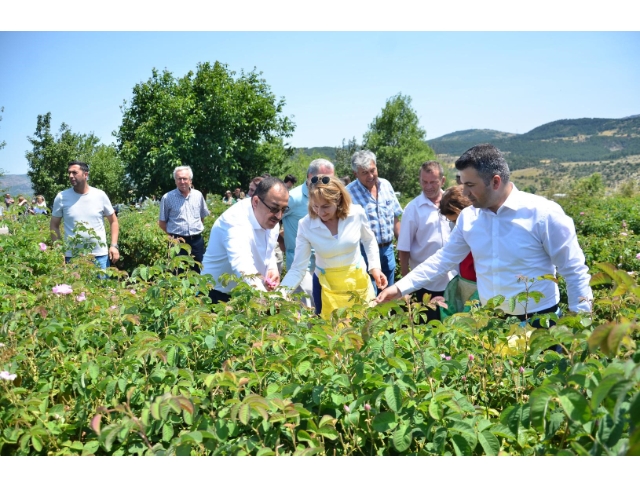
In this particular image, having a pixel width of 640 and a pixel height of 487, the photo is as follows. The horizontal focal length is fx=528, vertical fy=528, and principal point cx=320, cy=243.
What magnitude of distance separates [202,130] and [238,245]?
100 feet

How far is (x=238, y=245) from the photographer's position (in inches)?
142

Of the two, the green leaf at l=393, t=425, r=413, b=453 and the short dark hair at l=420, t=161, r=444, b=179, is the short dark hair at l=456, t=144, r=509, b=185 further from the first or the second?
the short dark hair at l=420, t=161, r=444, b=179

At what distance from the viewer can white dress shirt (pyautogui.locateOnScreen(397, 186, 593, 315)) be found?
2.84 meters

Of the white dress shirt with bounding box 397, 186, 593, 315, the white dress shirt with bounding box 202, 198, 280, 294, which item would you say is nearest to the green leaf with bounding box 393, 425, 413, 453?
A: the white dress shirt with bounding box 397, 186, 593, 315

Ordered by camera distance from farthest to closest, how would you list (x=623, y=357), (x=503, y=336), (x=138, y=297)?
(x=138, y=297), (x=503, y=336), (x=623, y=357)

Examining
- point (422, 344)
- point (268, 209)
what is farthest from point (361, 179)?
point (422, 344)

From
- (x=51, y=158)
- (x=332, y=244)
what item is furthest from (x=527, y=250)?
(x=51, y=158)

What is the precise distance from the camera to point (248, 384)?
5.72 feet

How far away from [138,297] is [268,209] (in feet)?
3.81

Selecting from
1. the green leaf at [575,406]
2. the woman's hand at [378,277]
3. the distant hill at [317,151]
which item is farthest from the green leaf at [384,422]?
the distant hill at [317,151]

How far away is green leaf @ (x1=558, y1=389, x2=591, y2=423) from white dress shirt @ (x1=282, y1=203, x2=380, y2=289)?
8.52ft

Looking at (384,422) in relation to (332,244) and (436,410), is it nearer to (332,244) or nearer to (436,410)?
(436,410)

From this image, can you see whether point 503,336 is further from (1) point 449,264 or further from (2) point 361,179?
(2) point 361,179

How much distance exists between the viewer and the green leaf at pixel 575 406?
49.2 inches
